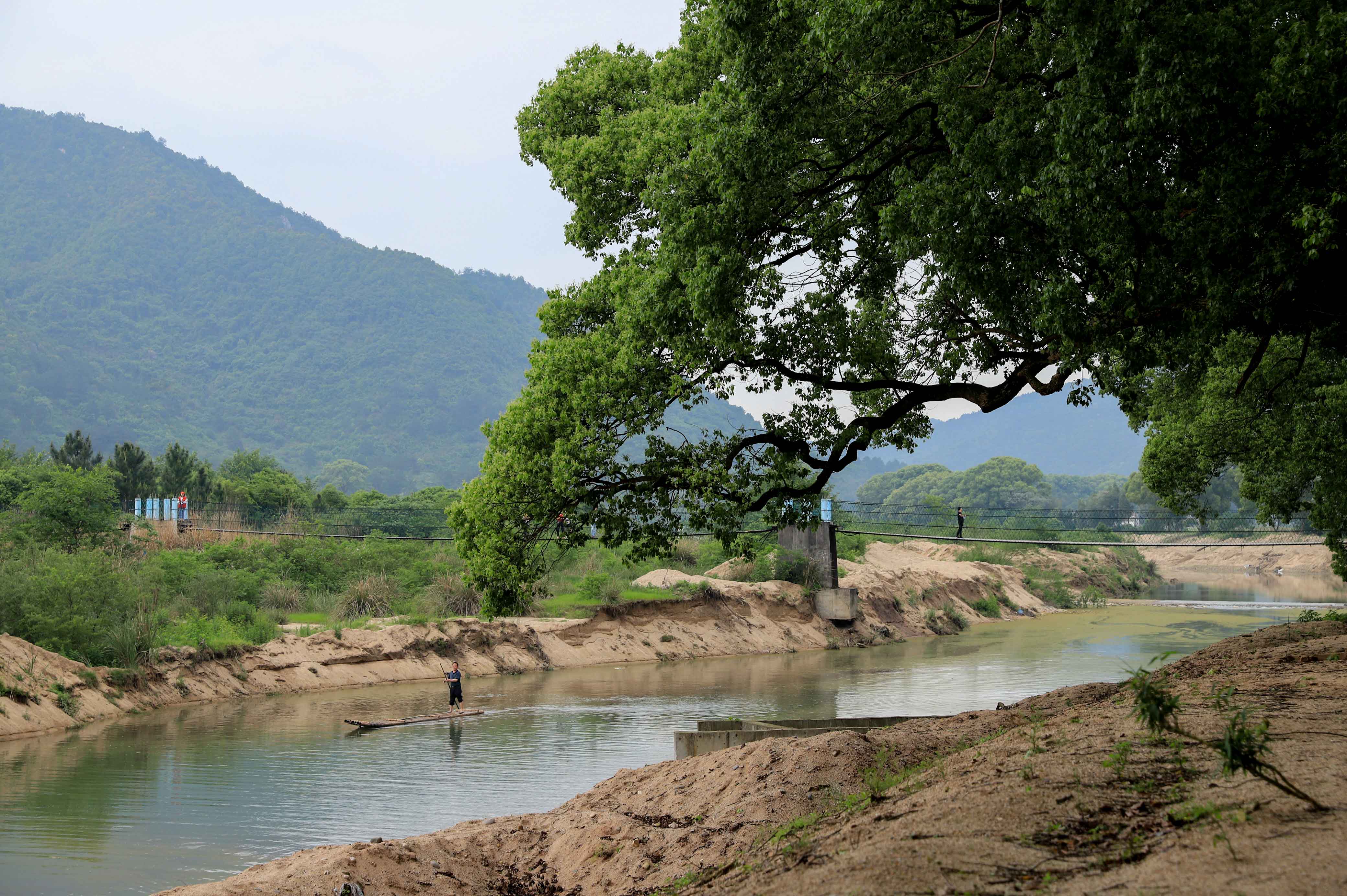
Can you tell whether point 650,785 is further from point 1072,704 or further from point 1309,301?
point 1309,301

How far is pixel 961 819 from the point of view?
5773 mm

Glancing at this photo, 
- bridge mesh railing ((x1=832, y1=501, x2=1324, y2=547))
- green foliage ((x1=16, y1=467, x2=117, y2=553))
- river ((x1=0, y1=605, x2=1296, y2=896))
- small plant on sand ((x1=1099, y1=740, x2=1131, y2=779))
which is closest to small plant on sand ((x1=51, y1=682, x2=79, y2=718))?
river ((x1=0, y1=605, x2=1296, y2=896))

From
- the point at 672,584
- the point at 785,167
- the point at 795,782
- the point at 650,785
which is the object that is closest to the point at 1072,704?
the point at 795,782

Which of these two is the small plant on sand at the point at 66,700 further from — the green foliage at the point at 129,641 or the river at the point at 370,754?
the green foliage at the point at 129,641

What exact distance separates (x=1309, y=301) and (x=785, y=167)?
5.58 metres

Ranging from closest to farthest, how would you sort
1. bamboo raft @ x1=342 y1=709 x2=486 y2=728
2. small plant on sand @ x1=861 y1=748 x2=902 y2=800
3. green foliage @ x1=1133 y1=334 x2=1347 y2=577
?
small plant on sand @ x1=861 y1=748 x2=902 y2=800
green foliage @ x1=1133 y1=334 x2=1347 y2=577
bamboo raft @ x1=342 y1=709 x2=486 y2=728

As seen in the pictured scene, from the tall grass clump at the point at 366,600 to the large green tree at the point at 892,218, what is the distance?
22.4 metres

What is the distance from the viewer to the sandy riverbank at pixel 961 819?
15.6ft

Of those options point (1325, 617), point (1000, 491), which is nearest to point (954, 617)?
point (1325, 617)

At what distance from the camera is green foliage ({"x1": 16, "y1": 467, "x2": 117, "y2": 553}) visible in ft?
118

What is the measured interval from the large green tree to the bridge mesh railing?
130ft

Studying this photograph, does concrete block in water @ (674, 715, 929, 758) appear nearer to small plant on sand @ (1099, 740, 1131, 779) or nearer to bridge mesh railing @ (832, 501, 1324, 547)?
small plant on sand @ (1099, 740, 1131, 779)

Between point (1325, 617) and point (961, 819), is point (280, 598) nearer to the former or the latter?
point (1325, 617)

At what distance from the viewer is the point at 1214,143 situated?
29.1ft
